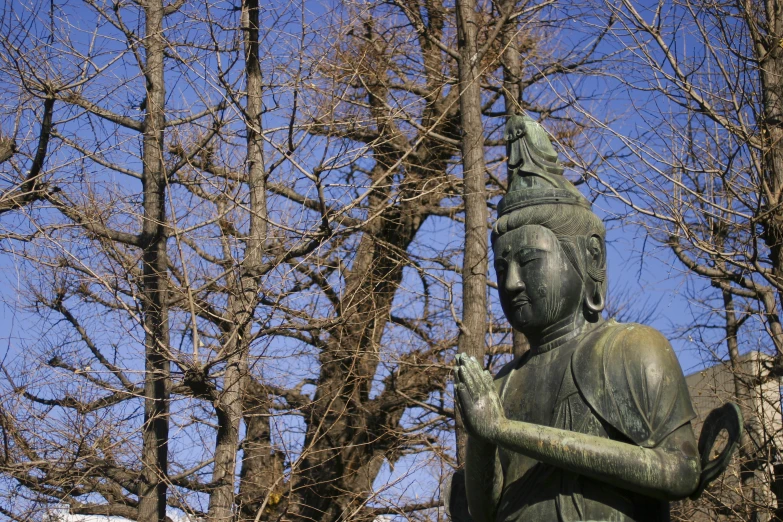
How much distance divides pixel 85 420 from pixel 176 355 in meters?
1.25

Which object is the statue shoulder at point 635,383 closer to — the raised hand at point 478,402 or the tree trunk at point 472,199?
the raised hand at point 478,402

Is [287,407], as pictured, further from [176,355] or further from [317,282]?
[176,355]

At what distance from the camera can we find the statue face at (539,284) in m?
4.07

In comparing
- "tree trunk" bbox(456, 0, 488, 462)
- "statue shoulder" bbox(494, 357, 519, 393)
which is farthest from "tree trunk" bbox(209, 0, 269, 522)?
"statue shoulder" bbox(494, 357, 519, 393)

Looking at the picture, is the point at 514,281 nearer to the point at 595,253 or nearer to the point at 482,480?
Answer: the point at 595,253

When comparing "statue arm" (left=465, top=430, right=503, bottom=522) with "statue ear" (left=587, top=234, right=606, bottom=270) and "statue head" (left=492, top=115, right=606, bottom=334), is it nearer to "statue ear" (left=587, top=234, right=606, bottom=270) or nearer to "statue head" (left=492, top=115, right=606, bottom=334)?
"statue head" (left=492, top=115, right=606, bottom=334)

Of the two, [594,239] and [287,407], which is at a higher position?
[287,407]

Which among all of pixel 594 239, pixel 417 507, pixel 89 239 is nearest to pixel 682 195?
pixel 417 507

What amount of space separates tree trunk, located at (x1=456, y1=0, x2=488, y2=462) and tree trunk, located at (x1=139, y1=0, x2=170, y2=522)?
10.6 feet

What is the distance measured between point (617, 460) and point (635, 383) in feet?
1.07

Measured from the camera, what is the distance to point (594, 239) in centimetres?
420

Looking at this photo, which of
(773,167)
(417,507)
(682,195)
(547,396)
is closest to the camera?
(547,396)

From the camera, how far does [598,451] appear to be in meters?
3.58

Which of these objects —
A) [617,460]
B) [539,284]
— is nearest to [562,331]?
[539,284]
